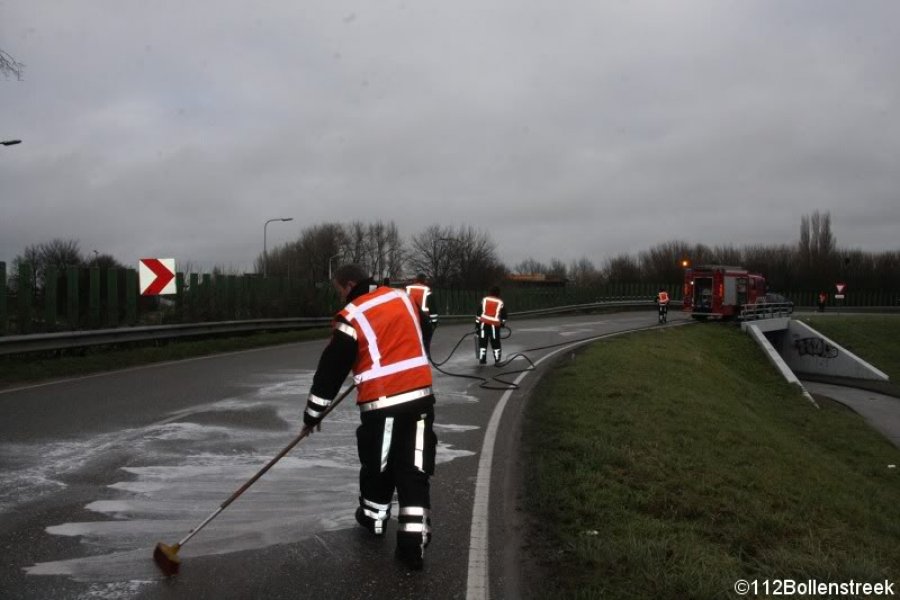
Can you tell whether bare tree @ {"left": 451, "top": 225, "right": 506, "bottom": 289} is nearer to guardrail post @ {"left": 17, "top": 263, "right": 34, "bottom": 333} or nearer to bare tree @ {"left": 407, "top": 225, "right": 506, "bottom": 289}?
bare tree @ {"left": 407, "top": 225, "right": 506, "bottom": 289}

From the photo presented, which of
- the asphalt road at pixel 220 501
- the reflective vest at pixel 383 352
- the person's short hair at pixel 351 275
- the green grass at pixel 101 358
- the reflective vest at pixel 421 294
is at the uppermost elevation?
the person's short hair at pixel 351 275

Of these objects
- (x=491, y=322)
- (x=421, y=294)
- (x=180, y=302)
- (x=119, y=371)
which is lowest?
(x=119, y=371)

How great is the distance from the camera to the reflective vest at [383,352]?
4.56 meters

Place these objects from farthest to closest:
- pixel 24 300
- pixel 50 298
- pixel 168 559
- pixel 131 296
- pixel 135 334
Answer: pixel 131 296 < pixel 135 334 < pixel 50 298 < pixel 24 300 < pixel 168 559

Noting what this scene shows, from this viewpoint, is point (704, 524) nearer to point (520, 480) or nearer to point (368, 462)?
point (520, 480)

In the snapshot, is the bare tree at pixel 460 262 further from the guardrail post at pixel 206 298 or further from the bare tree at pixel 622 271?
the guardrail post at pixel 206 298

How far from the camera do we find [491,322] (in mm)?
15750

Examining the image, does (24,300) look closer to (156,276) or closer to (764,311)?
(156,276)

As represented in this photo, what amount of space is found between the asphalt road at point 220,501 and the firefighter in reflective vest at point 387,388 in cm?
49

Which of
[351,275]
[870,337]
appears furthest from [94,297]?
[870,337]

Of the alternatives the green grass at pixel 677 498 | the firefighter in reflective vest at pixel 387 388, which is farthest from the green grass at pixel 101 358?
the firefighter in reflective vest at pixel 387 388

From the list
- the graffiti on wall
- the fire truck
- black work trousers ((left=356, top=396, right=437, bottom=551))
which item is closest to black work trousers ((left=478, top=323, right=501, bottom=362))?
black work trousers ((left=356, top=396, right=437, bottom=551))

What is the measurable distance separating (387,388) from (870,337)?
43896 millimetres

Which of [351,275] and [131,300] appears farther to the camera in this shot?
[131,300]
